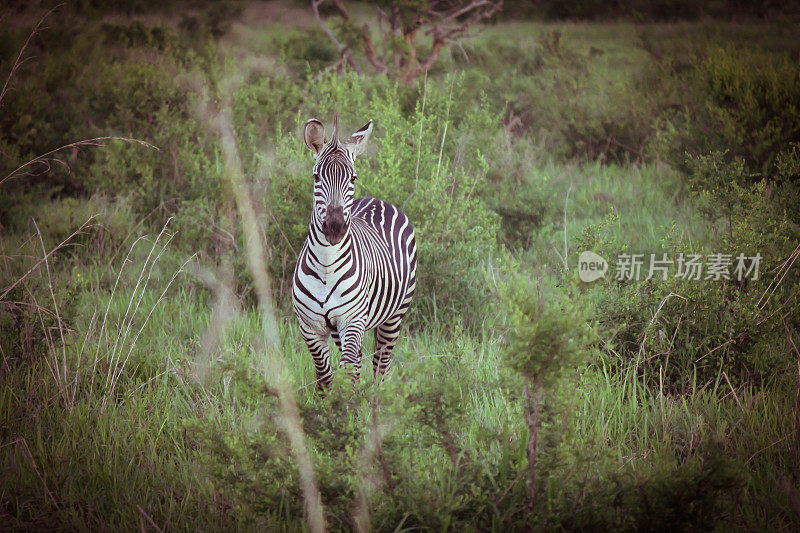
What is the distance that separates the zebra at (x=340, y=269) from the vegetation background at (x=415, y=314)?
0.46 m

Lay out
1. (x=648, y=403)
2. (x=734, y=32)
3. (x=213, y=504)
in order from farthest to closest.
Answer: (x=734, y=32)
(x=648, y=403)
(x=213, y=504)

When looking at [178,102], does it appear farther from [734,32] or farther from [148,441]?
[734,32]

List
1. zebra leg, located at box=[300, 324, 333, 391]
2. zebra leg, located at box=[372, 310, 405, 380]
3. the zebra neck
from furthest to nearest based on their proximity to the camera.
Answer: zebra leg, located at box=[372, 310, 405, 380] < zebra leg, located at box=[300, 324, 333, 391] < the zebra neck

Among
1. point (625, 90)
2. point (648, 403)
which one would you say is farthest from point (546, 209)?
point (625, 90)

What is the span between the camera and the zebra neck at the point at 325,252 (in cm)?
388

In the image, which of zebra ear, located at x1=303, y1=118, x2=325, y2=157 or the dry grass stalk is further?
zebra ear, located at x1=303, y1=118, x2=325, y2=157

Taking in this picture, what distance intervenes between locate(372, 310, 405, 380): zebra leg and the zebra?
11cm

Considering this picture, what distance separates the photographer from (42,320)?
4559 mm

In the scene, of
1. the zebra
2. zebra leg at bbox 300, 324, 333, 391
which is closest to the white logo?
the zebra

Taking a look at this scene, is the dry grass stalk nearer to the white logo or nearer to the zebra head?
the zebra head

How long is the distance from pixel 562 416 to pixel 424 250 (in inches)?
111

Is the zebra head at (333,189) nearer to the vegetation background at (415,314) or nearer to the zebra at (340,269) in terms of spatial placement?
the zebra at (340,269)

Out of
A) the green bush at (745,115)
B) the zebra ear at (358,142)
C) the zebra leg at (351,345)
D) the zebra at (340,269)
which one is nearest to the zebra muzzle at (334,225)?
the zebra at (340,269)

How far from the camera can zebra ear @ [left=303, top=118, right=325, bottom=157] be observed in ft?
13.1
